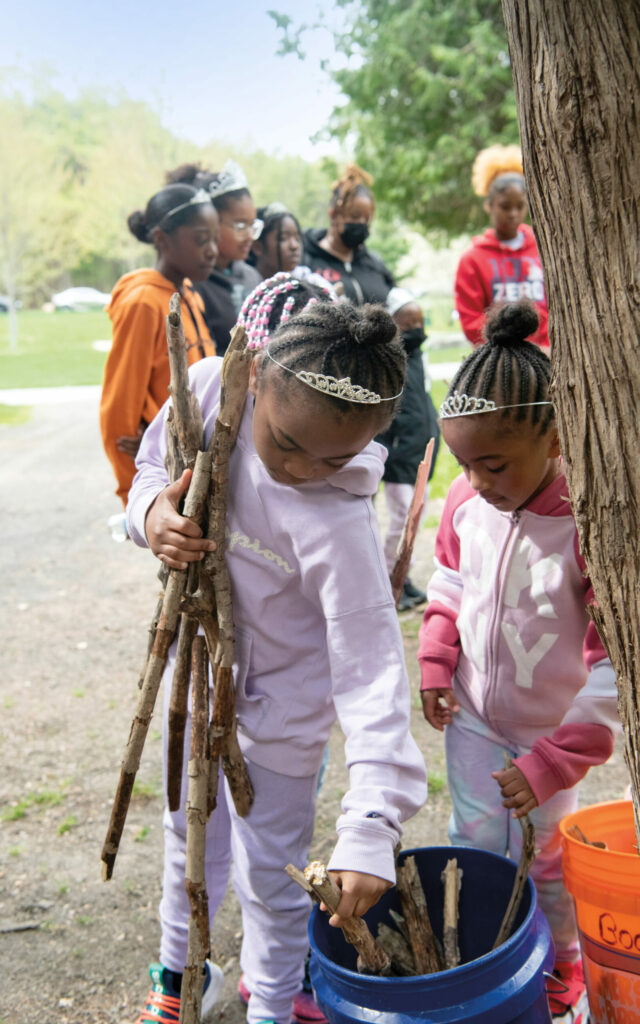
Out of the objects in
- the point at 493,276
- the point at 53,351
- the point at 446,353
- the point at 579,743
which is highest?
the point at 493,276

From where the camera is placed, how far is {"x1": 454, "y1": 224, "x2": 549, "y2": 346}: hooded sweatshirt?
502cm

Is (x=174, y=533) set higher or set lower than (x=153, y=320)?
lower

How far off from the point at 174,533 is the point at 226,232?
7.47 feet

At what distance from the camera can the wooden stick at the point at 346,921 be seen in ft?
5.23

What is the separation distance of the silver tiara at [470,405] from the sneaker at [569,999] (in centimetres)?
129

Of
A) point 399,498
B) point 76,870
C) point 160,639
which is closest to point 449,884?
point 160,639

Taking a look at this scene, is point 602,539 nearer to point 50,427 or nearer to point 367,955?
point 367,955

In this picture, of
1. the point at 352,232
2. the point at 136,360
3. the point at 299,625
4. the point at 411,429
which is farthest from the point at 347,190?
the point at 299,625

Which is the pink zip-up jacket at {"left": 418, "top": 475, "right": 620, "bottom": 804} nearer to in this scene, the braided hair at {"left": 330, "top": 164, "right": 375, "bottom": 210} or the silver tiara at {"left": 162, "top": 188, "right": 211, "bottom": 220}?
the silver tiara at {"left": 162, "top": 188, "right": 211, "bottom": 220}

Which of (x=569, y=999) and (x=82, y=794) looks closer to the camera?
(x=569, y=999)

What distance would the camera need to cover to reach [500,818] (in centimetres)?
233

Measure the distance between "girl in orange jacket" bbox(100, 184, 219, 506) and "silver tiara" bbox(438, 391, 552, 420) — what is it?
137 centimetres

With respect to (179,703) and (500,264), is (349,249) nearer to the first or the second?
(500,264)

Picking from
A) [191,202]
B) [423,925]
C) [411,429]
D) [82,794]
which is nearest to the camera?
[423,925]
